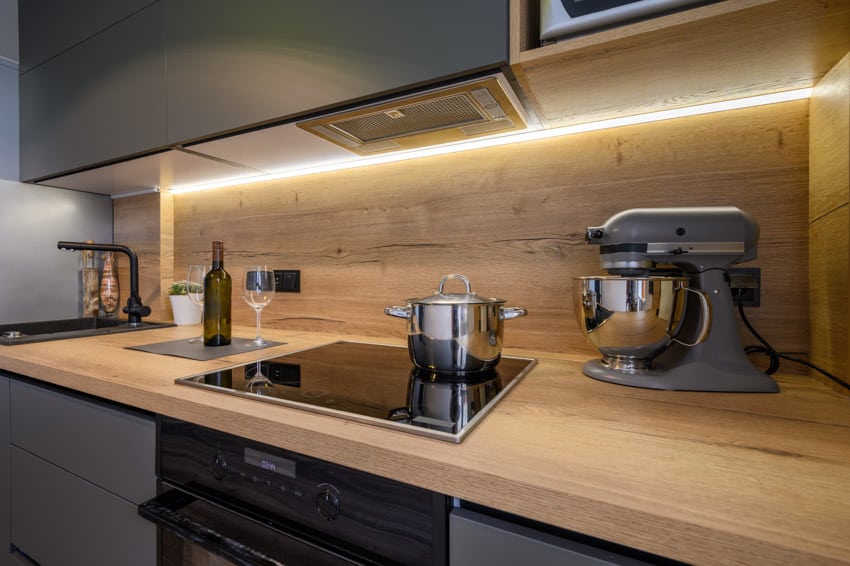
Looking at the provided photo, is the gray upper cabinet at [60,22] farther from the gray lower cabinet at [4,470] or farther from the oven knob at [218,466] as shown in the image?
the oven knob at [218,466]

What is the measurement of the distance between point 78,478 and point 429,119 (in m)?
1.17

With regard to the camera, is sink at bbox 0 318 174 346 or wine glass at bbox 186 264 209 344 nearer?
sink at bbox 0 318 174 346

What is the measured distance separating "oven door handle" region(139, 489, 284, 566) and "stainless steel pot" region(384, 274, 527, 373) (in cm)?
42

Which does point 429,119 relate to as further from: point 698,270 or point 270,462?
point 270,462

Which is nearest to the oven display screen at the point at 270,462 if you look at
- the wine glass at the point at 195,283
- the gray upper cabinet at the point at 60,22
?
the wine glass at the point at 195,283

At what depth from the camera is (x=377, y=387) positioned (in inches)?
31.0

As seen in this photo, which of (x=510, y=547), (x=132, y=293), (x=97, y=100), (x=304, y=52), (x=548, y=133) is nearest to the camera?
(x=510, y=547)

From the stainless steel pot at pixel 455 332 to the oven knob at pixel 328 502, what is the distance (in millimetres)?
310

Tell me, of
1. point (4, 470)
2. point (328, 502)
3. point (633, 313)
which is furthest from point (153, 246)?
point (633, 313)

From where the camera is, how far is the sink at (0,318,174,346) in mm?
1304

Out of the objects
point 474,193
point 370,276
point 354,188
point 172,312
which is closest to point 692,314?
point 474,193

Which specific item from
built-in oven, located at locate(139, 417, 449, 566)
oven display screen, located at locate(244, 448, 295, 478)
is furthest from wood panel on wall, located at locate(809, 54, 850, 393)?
oven display screen, located at locate(244, 448, 295, 478)

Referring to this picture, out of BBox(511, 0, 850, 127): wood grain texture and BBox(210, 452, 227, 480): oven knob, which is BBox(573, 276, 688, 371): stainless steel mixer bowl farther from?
BBox(210, 452, 227, 480): oven knob

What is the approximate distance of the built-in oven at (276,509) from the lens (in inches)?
21.2
